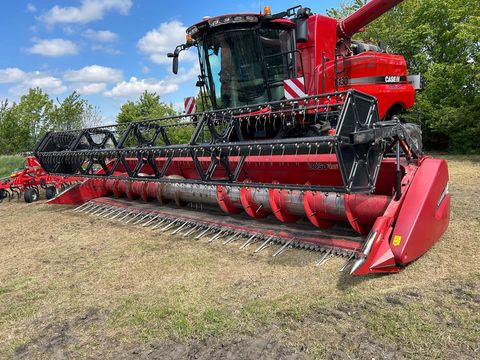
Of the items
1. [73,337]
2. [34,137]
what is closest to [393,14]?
[73,337]

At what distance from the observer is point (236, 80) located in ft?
17.7

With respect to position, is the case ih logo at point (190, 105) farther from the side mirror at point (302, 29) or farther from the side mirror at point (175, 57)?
the side mirror at point (302, 29)

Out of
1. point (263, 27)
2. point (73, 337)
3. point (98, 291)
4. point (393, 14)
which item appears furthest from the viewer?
point (393, 14)

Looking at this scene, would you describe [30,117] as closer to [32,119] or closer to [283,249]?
[32,119]

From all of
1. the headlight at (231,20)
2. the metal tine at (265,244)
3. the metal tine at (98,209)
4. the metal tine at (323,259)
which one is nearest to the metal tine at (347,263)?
the metal tine at (323,259)

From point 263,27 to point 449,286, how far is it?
375 cm

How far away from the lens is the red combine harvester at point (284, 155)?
2939 millimetres

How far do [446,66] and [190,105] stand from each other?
883cm

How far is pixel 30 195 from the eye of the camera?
25.3 ft

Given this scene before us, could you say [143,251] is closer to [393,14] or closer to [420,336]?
[420,336]

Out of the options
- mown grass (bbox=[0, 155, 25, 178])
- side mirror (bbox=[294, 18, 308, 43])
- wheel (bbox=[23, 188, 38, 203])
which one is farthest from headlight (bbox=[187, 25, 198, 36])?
mown grass (bbox=[0, 155, 25, 178])

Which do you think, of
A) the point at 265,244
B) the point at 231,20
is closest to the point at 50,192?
the point at 231,20

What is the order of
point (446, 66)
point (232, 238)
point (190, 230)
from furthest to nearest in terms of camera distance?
point (446, 66), point (190, 230), point (232, 238)

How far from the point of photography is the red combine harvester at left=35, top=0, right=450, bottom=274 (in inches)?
116
